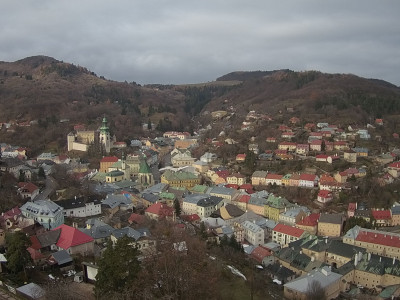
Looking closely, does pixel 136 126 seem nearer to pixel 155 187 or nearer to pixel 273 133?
pixel 273 133

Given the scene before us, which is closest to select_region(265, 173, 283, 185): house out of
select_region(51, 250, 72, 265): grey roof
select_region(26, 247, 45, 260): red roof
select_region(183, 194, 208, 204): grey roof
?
select_region(183, 194, 208, 204): grey roof

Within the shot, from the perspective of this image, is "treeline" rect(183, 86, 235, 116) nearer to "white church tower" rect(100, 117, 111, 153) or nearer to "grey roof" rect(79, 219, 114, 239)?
"white church tower" rect(100, 117, 111, 153)

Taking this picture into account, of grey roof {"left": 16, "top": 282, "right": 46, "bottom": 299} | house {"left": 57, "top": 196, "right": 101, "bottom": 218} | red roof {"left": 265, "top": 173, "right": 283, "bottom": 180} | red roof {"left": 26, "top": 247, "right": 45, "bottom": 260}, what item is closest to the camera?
grey roof {"left": 16, "top": 282, "right": 46, "bottom": 299}

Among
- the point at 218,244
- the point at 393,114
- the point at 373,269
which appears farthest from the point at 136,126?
the point at 373,269

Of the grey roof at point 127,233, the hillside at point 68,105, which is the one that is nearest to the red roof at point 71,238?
the grey roof at point 127,233

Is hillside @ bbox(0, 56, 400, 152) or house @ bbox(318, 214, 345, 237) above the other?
hillside @ bbox(0, 56, 400, 152)
